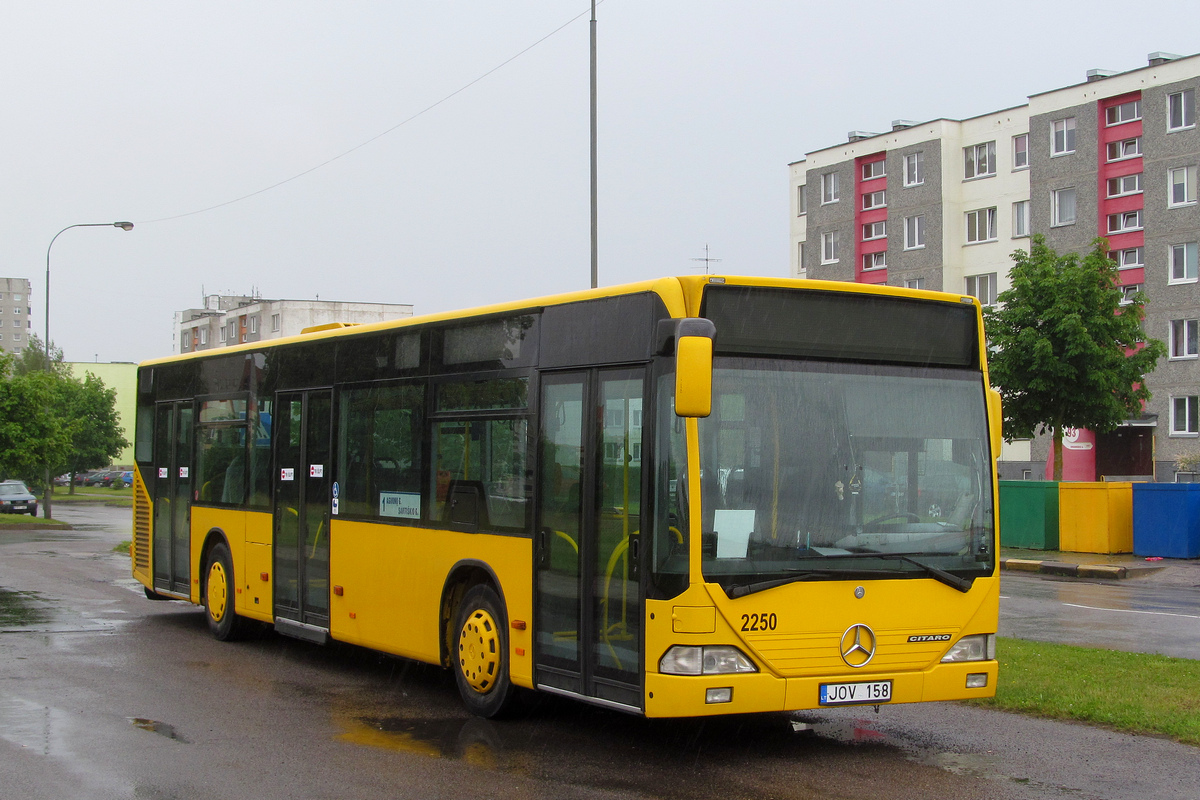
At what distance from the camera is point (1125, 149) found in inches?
2064

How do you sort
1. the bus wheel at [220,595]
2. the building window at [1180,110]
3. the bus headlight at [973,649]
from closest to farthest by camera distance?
the bus headlight at [973,649] < the bus wheel at [220,595] < the building window at [1180,110]

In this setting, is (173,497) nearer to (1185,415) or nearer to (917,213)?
(1185,415)

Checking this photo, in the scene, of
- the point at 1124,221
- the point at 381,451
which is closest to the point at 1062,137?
the point at 1124,221

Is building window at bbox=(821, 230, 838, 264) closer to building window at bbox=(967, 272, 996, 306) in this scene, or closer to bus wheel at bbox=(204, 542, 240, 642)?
building window at bbox=(967, 272, 996, 306)

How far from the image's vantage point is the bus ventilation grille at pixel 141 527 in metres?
15.3

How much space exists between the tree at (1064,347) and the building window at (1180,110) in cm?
1964

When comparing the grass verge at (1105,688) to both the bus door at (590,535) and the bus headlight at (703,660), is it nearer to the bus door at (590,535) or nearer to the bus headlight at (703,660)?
the bus headlight at (703,660)

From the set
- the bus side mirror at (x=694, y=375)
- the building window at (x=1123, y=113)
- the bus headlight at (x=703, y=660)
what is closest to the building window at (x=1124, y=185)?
the building window at (x=1123, y=113)

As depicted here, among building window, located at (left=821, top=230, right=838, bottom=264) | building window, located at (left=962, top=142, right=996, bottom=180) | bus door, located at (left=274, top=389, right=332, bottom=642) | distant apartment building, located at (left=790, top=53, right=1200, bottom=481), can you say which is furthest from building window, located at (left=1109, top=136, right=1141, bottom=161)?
bus door, located at (left=274, top=389, right=332, bottom=642)

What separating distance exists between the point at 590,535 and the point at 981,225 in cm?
5539

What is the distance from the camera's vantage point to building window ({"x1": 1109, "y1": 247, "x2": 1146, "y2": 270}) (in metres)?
51.7

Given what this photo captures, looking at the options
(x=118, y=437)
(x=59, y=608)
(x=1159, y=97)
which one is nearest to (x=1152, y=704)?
(x=59, y=608)

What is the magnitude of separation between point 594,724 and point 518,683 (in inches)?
29.9

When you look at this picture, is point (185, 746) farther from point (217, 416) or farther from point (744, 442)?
point (217, 416)
